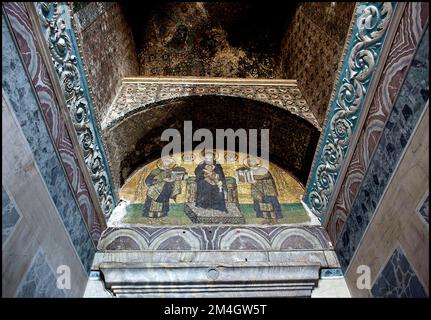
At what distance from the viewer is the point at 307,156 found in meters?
3.19

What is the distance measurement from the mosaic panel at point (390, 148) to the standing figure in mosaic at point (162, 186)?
1.51 m

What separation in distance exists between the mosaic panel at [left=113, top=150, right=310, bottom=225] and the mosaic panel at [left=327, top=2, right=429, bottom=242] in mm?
521

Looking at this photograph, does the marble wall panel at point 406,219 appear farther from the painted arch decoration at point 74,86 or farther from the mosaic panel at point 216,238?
the painted arch decoration at point 74,86

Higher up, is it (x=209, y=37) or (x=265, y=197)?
(x=209, y=37)

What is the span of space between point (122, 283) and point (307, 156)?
6.34 ft

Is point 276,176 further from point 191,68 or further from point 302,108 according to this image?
point 191,68

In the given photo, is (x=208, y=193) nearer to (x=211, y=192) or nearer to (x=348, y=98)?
(x=211, y=192)

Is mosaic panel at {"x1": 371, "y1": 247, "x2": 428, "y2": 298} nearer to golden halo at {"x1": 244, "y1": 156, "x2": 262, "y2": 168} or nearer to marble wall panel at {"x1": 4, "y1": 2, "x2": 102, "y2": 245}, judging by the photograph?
golden halo at {"x1": 244, "y1": 156, "x2": 262, "y2": 168}

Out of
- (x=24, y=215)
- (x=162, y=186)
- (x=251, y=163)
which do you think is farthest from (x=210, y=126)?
(x=24, y=215)

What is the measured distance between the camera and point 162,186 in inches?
129

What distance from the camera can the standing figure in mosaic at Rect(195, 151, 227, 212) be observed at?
10.1ft

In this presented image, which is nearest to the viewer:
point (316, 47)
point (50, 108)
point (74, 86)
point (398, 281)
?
point (398, 281)

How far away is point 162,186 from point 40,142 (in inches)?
57.9

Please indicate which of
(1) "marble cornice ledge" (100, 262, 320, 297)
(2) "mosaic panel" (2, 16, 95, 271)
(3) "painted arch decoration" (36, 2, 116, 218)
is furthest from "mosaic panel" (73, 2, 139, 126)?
(1) "marble cornice ledge" (100, 262, 320, 297)
